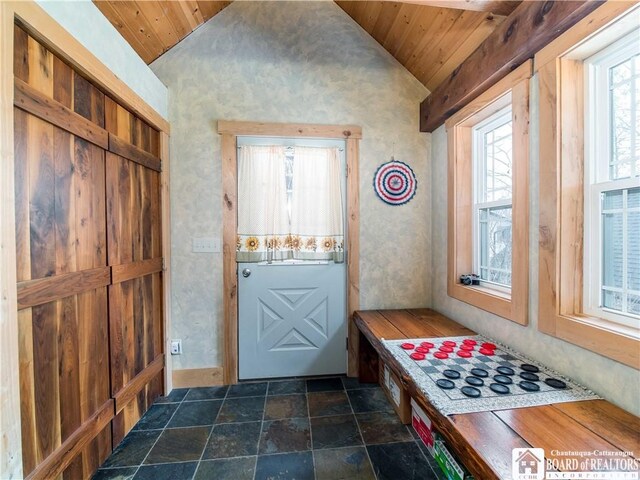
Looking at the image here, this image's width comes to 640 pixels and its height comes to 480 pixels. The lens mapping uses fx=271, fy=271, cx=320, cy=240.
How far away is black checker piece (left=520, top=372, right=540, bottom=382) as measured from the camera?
1.19 m

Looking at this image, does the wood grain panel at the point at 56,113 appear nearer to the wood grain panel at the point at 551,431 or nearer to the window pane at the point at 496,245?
the wood grain panel at the point at 551,431

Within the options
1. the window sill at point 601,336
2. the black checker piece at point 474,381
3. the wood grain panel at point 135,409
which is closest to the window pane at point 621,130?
the window sill at point 601,336

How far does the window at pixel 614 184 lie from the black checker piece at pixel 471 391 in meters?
0.62

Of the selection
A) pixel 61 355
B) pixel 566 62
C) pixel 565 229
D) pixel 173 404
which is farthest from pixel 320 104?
pixel 173 404

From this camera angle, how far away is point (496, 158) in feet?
5.91

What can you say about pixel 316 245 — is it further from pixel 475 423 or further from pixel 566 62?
pixel 566 62

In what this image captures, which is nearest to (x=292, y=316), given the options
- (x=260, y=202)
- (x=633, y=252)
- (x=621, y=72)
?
(x=260, y=202)

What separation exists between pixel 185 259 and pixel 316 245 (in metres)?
1.04

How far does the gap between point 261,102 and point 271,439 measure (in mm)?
2360

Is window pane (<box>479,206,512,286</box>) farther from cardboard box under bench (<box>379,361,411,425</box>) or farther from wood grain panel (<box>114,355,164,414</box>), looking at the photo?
wood grain panel (<box>114,355,164,414</box>)

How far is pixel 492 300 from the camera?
1.61m

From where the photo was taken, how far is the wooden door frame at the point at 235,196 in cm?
214

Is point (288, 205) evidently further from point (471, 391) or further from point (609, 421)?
point (609, 421)

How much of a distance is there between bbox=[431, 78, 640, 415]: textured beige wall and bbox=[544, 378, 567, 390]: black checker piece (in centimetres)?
7
